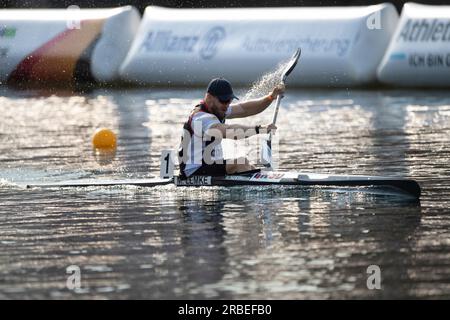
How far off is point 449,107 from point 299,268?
14.0 meters

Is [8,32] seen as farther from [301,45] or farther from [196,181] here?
[196,181]

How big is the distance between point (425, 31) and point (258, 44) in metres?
4.27

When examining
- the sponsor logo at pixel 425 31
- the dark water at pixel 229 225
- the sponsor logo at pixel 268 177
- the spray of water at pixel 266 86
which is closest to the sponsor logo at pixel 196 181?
the dark water at pixel 229 225

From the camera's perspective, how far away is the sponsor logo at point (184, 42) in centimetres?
2814

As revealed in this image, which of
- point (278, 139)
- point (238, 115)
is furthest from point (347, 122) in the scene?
point (238, 115)

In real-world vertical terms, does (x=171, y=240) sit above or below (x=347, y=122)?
below

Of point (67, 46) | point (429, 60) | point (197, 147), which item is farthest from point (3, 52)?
point (197, 147)

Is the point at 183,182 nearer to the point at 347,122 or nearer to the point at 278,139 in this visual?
the point at 278,139

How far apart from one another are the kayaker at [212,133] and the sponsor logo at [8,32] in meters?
18.1

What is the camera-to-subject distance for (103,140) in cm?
1812

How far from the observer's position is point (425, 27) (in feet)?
83.5


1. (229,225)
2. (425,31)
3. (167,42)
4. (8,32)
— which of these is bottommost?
(229,225)

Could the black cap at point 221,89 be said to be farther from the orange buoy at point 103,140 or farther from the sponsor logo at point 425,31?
the sponsor logo at point 425,31

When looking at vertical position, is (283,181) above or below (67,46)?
below
